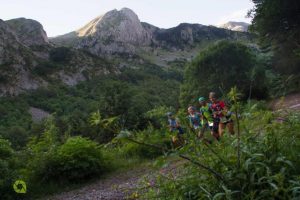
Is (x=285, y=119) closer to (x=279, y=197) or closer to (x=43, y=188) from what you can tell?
(x=279, y=197)

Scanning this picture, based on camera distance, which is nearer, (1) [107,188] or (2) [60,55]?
(1) [107,188]

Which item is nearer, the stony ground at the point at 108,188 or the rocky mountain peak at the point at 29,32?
the stony ground at the point at 108,188

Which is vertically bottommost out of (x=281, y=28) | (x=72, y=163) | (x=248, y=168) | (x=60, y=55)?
(x=60, y=55)

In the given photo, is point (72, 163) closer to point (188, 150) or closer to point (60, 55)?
point (188, 150)

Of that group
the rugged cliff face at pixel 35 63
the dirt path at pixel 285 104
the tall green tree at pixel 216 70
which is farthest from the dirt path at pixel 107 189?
the rugged cliff face at pixel 35 63

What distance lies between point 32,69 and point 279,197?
411 feet

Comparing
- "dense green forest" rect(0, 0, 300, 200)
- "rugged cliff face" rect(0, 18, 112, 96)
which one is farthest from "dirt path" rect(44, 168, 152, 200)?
"rugged cliff face" rect(0, 18, 112, 96)

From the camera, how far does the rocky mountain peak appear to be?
158 meters

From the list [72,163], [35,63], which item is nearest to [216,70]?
[72,163]

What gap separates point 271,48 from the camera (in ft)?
112

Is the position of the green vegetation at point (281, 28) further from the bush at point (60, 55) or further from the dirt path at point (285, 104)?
the bush at point (60, 55)

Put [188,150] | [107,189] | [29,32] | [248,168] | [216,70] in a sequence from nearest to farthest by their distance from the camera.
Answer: [248,168], [188,150], [107,189], [216,70], [29,32]

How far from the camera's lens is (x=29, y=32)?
546 feet

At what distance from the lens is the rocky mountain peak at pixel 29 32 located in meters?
158
